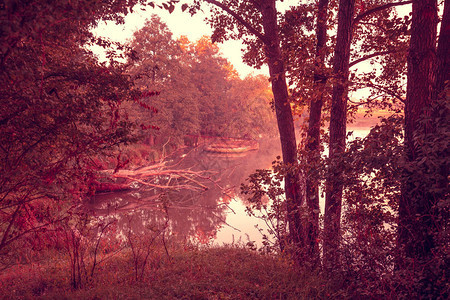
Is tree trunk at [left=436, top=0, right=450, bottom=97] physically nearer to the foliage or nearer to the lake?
the lake

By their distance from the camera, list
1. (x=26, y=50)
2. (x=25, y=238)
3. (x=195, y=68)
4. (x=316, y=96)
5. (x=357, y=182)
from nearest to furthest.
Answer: (x=26, y=50) < (x=357, y=182) < (x=316, y=96) < (x=25, y=238) < (x=195, y=68)

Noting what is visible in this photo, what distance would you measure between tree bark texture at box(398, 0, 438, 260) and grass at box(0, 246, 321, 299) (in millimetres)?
1581

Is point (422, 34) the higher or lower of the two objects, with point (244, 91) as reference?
lower

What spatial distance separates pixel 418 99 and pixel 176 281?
487cm

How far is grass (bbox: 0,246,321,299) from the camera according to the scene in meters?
4.35

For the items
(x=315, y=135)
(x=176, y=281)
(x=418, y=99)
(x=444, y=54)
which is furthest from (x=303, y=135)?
(x=176, y=281)

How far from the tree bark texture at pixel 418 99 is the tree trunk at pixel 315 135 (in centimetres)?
142

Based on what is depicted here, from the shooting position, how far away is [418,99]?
4754 mm

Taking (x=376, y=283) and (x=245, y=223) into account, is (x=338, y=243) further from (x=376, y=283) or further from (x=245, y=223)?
(x=245, y=223)

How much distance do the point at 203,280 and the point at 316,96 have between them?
13.5 feet

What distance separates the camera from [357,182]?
4.71 metres

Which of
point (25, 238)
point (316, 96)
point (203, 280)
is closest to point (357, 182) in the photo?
point (316, 96)

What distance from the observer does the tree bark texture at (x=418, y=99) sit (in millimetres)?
4391

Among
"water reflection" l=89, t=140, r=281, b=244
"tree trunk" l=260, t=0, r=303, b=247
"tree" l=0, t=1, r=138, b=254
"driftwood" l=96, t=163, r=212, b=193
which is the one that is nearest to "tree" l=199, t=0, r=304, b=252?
"tree trunk" l=260, t=0, r=303, b=247
